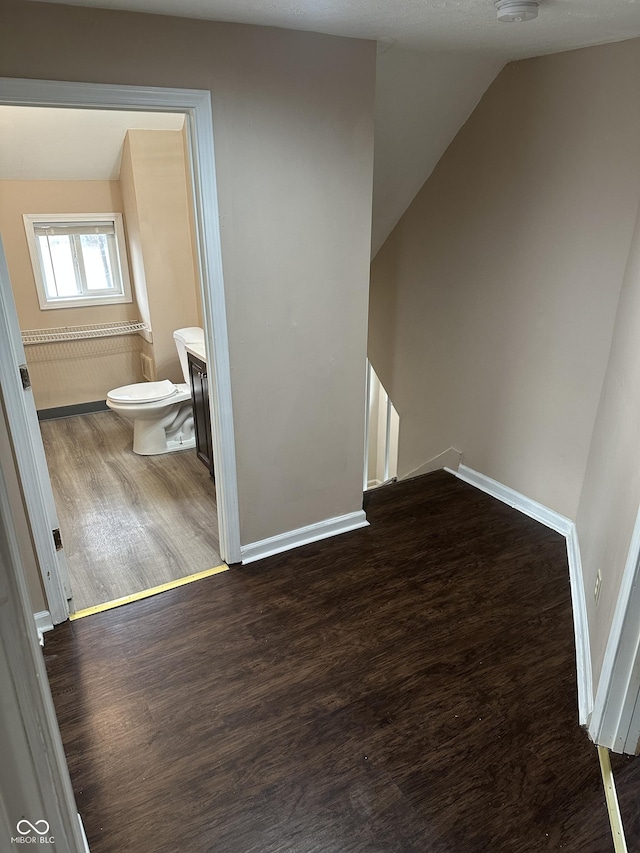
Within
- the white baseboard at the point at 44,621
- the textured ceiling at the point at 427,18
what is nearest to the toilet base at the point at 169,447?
the white baseboard at the point at 44,621

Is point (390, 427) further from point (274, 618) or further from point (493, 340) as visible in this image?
point (274, 618)

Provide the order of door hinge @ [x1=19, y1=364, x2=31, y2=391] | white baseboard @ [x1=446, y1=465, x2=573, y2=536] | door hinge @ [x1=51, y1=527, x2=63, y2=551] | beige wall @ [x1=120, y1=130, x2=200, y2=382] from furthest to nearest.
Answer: beige wall @ [x1=120, y1=130, x2=200, y2=382] < white baseboard @ [x1=446, y1=465, x2=573, y2=536] < door hinge @ [x1=51, y1=527, x2=63, y2=551] < door hinge @ [x1=19, y1=364, x2=31, y2=391]

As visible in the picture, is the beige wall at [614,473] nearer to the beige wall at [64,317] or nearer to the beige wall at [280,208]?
the beige wall at [280,208]

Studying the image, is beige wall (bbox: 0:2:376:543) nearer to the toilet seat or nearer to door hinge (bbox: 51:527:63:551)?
door hinge (bbox: 51:527:63:551)

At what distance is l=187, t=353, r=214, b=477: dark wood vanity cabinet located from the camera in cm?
355

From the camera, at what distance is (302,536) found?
9.73 feet

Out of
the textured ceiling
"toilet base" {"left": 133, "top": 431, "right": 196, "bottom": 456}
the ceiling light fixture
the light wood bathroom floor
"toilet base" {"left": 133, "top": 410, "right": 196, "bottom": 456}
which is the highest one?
the textured ceiling

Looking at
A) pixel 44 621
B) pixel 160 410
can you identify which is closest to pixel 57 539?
pixel 44 621

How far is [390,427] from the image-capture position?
15.1 feet

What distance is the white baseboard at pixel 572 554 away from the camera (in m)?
2.04

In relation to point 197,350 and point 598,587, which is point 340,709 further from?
point 197,350

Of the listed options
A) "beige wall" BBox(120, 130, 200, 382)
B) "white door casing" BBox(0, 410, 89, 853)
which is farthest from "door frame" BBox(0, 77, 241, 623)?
"beige wall" BBox(120, 130, 200, 382)

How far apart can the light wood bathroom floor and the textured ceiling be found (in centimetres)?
222

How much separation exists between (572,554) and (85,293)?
4089 millimetres
